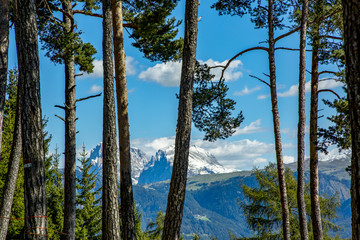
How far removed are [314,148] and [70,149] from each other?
662 cm

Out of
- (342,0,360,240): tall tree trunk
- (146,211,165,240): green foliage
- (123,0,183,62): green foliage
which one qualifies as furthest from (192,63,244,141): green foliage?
(146,211,165,240): green foliage

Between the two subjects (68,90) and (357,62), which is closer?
(357,62)

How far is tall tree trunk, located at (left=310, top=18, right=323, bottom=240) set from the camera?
9320 mm

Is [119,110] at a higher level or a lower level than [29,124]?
higher

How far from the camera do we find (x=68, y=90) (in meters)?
9.17

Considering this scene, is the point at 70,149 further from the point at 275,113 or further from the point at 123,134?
the point at 275,113

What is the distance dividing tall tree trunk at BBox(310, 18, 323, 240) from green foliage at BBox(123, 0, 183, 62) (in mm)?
3995

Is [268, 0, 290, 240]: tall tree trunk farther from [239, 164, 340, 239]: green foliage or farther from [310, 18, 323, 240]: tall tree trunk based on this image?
[239, 164, 340, 239]: green foliage

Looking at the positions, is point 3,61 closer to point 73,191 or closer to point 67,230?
point 73,191

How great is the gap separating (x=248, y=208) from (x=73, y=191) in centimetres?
1749

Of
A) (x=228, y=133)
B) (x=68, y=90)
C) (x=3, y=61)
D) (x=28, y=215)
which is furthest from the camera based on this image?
(x=228, y=133)

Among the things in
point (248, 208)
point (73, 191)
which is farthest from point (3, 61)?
point (248, 208)

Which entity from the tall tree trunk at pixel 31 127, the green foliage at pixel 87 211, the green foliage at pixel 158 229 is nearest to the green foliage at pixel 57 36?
the tall tree trunk at pixel 31 127

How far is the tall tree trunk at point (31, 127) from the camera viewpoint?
195 inches
